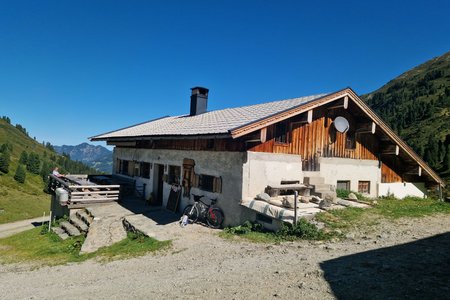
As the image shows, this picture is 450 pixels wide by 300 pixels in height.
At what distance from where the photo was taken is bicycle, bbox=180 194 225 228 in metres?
12.6

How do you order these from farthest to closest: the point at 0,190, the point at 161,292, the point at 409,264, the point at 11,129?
the point at 11,129 < the point at 0,190 < the point at 409,264 < the point at 161,292

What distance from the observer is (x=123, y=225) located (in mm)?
13617

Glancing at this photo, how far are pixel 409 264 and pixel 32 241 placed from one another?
54.2 feet

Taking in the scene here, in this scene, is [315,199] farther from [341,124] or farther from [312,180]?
[341,124]

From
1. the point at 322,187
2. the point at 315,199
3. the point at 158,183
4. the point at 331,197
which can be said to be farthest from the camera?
the point at 158,183

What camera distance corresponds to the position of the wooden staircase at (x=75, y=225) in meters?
14.3

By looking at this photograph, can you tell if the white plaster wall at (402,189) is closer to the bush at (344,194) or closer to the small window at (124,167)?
the bush at (344,194)

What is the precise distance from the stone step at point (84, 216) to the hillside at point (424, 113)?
1272 inches

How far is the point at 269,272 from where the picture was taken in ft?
22.4

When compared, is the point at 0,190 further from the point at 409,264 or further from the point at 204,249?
the point at 409,264

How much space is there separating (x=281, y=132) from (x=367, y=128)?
5.46 metres

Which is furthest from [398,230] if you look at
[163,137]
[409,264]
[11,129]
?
[11,129]

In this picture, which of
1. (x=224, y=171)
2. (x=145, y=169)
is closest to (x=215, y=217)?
(x=224, y=171)

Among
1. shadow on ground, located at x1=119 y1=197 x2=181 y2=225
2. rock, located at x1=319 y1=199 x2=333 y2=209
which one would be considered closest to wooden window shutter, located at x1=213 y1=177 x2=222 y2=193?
shadow on ground, located at x1=119 y1=197 x2=181 y2=225
